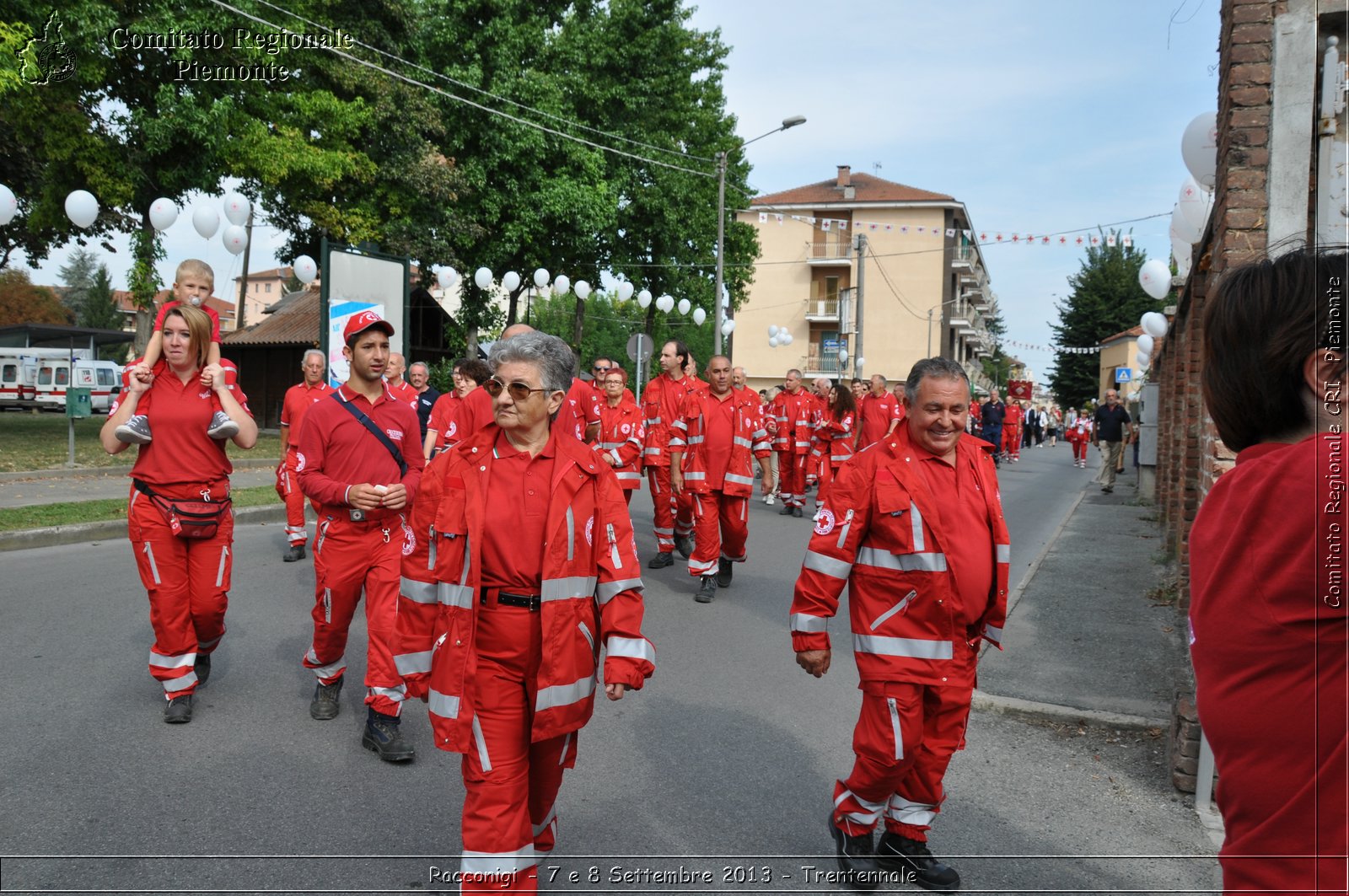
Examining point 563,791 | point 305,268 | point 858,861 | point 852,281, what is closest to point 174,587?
point 563,791

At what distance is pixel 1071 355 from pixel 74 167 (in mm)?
53505

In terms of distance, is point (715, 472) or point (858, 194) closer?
point (715, 472)

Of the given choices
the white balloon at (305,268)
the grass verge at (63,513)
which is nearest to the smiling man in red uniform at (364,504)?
the grass verge at (63,513)

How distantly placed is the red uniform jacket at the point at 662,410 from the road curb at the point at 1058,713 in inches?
185

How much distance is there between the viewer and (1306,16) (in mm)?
5113

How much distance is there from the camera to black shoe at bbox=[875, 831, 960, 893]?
3.69 metres

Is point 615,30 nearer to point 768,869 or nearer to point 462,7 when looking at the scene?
point 462,7

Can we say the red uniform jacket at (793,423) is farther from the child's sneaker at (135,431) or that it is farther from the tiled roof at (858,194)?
the tiled roof at (858,194)

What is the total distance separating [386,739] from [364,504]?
1.14 meters

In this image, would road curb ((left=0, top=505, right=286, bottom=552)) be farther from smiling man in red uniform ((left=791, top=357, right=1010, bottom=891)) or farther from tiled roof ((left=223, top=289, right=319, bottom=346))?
tiled roof ((left=223, top=289, right=319, bottom=346))

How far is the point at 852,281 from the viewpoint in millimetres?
59188

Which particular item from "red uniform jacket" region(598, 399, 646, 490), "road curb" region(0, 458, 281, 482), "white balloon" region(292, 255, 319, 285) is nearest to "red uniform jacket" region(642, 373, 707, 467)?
"red uniform jacket" region(598, 399, 646, 490)

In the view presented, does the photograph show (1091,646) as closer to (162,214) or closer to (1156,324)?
(1156,324)

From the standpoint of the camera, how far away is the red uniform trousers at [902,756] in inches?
139
